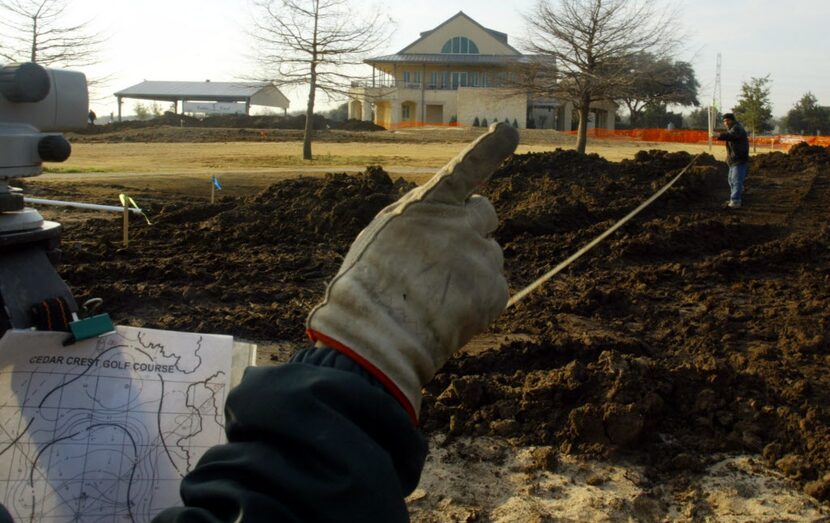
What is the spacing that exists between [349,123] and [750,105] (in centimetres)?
2757

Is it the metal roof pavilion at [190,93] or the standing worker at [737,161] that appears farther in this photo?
the metal roof pavilion at [190,93]

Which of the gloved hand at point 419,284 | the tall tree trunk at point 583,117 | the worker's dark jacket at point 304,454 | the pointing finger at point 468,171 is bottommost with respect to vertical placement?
the worker's dark jacket at point 304,454

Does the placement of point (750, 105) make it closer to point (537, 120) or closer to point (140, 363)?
point (537, 120)

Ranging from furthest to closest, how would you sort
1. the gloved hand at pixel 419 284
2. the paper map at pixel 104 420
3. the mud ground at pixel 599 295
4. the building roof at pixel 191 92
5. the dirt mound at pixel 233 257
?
1. the building roof at pixel 191 92
2. the dirt mound at pixel 233 257
3. the mud ground at pixel 599 295
4. the paper map at pixel 104 420
5. the gloved hand at pixel 419 284

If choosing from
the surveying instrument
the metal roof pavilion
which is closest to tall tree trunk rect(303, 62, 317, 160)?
the surveying instrument

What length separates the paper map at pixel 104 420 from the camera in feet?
7.66

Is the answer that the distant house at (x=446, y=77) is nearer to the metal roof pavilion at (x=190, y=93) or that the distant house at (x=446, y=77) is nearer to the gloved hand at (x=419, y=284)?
the metal roof pavilion at (x=190, y=93)

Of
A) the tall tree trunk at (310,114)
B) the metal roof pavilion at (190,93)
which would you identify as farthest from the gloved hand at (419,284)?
the metal roof pavilion at (190,93)

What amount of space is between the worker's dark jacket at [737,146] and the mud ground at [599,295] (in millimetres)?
752

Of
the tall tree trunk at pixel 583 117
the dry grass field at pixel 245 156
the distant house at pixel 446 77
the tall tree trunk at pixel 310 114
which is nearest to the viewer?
the dry grass field at pixel 245 156

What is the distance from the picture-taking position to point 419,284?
134 centimetres

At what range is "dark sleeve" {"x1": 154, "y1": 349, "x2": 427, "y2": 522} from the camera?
109 cm

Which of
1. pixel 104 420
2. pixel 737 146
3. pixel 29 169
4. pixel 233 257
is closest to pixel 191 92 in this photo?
pixel 737 146

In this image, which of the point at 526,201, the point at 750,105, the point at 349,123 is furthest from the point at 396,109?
the point at 526,201
